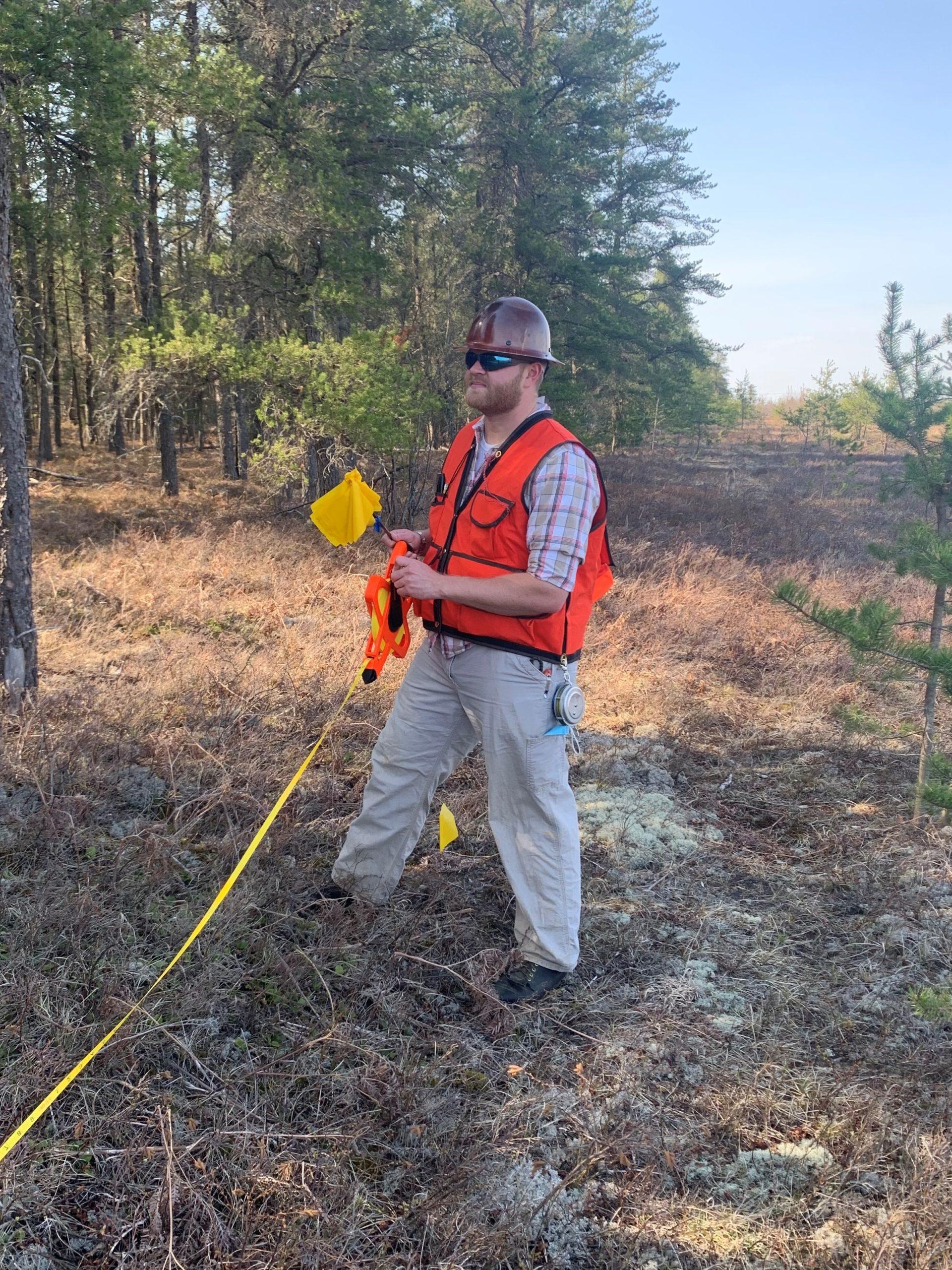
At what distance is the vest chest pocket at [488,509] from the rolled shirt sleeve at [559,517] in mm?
81

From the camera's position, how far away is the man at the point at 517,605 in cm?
268

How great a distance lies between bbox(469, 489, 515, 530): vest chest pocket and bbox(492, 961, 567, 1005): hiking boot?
4.98ft

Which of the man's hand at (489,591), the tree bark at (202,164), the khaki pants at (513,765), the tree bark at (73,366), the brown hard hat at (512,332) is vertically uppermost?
the tree bark at (202,164)

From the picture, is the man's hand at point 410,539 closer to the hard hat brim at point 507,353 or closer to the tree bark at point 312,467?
the hard hat brim at point 507,353

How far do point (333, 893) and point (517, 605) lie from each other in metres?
1.43

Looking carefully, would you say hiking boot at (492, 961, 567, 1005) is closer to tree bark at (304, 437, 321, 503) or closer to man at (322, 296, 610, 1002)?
man at (322, 296, 610, 1002)

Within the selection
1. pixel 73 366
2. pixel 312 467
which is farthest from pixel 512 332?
pixel 73 366

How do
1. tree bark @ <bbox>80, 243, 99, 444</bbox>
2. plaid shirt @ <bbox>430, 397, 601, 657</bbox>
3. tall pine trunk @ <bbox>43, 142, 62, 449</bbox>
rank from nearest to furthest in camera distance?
plaid shirt @ <bbox>430, 397, 601, 657</bbox> → tall pine trunk @ <bbox>43, 142, 62, 449</bbox> → tree bark @ <bbox>80, 243, 99, 444</bbox>

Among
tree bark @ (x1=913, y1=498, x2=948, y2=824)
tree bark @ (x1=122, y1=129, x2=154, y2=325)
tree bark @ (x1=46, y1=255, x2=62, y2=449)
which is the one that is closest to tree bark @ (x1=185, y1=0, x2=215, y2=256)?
tree bark @ (x1=122, y1=129, x2=154, y2=325)

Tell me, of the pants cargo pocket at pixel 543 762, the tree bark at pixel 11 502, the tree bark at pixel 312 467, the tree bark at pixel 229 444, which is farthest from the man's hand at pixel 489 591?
the tree bark at pixel 229 444

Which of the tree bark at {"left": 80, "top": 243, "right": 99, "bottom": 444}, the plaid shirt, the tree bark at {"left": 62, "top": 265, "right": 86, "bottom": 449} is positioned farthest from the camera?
the tree bark at {"left": 62, "top": 265, "right": 86, "bottom": 449}

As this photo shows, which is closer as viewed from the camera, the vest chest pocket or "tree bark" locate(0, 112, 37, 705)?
the vest chest pocket

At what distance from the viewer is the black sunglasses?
9.04 ft

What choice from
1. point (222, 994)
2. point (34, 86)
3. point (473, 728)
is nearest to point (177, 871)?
point (222, 994)
